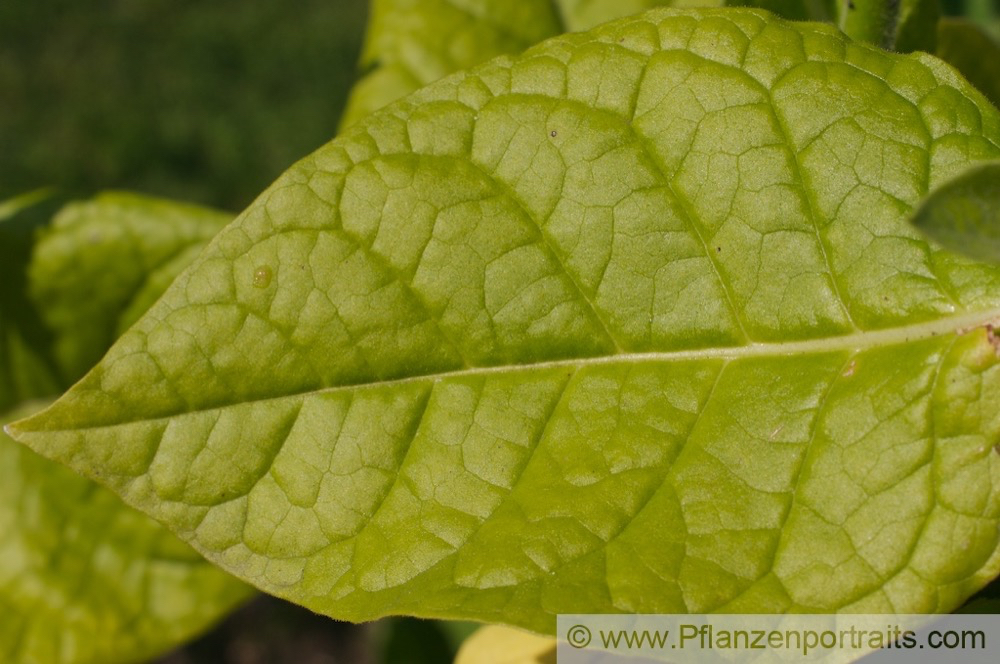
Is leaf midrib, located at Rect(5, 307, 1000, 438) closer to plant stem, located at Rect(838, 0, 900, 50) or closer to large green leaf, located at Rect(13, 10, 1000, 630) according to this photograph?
large green leaf, located at Rect(13, 10, 1000, 630)

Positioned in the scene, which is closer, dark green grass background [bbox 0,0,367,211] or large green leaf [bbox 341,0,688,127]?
large green leaf [bbox 341,0,688,127]

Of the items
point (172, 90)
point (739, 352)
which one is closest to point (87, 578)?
point (739, 352)

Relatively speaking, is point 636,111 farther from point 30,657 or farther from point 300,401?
point 30,657

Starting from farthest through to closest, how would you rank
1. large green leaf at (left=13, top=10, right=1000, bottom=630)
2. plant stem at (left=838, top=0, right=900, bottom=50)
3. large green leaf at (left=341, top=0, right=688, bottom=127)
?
1. large green leaf at (left=341, top=0, right=688, bottom=127)
2. plant stem at (left=838, top=0, right=900, bottom=50)
3. large green leaf at (left=13, top=10, right=1000, bottom=630)

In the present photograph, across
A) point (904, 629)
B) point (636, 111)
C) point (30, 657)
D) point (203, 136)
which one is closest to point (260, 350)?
point (636, 111)

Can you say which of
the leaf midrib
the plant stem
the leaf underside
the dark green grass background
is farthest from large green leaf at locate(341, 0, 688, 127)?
the dark green grass background

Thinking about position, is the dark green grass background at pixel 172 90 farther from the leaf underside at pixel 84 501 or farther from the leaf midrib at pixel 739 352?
the leaf midrib at pixel 739 352

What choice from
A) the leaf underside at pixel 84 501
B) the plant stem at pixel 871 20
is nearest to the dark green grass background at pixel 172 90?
the leaf underside at pixel 84 501
